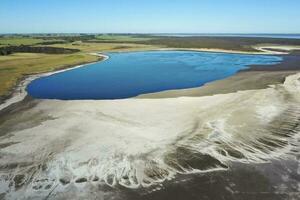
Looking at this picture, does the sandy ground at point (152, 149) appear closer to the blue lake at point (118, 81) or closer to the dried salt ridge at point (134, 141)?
the dried salt ridge at point (134, 141)

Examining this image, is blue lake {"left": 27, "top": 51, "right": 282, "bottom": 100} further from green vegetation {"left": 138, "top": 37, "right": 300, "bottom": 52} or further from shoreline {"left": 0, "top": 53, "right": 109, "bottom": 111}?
green vegetation {"left": 138, "top": 37, "right": 300, "bottom": 52}

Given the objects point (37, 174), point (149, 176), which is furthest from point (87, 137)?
point (149, 176)

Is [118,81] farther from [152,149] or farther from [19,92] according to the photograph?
[152,149]

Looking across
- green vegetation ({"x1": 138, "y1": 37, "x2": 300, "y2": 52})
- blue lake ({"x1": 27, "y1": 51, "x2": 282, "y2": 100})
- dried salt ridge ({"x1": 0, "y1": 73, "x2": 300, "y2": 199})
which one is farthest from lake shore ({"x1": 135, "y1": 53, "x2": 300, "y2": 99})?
green vegetation ({"x1": 138, "y1": 37, "x2": 300, "y2": 52})

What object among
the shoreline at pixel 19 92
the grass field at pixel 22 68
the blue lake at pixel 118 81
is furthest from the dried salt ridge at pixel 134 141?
the grass field at pixel 22 68

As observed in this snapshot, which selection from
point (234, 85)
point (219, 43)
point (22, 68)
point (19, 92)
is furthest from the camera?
point (219, 43)

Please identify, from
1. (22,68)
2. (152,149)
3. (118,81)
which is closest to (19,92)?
(118,81)

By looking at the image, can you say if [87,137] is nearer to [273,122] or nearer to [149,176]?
[149,176]

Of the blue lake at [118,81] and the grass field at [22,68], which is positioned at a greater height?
the grass field at [22,68]
